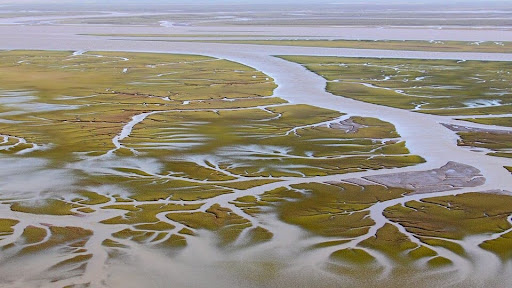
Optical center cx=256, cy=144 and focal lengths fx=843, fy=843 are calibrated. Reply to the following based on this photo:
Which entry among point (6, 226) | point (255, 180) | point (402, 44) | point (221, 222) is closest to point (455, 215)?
point (221, 222)

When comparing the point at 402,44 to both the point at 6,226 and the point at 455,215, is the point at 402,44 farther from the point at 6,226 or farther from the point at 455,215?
→ the point at 6,226

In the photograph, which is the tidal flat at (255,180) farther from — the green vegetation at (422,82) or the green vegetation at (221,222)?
the green vegetation at (422,82)

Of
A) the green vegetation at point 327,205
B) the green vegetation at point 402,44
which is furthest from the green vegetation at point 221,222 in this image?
the green vegetation at point 402,44

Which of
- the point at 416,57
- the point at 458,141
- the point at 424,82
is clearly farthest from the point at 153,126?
the point at 416,57

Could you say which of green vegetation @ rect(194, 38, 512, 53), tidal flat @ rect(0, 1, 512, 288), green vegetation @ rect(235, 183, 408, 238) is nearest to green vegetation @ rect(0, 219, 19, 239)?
tidal flat @ rect(0, 1, 512, 288)

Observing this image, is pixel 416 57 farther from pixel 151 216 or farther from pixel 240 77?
pixel 151 216
